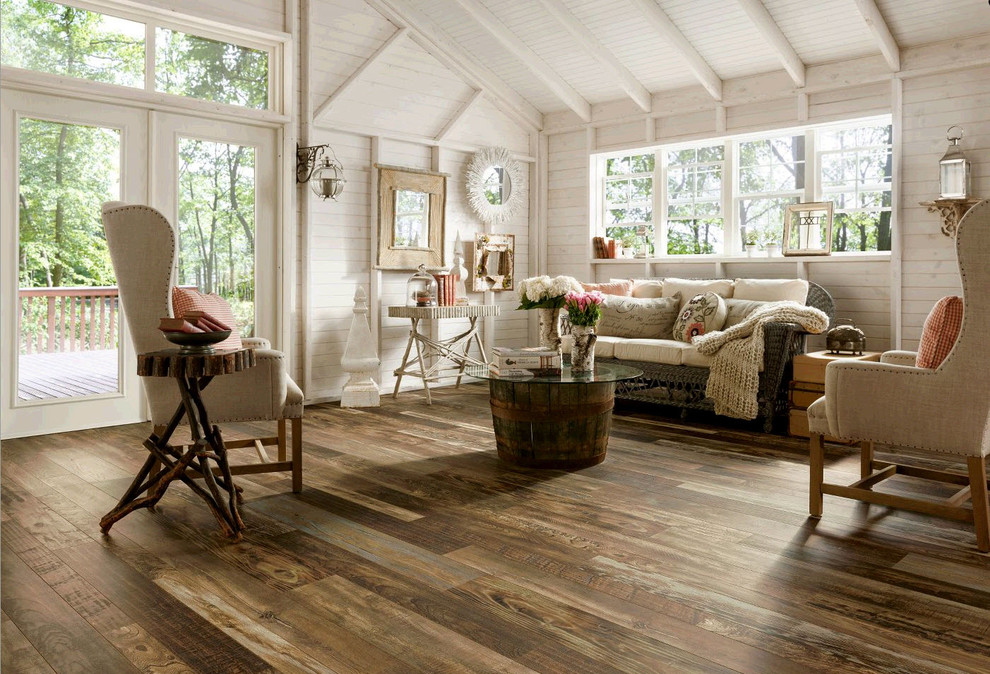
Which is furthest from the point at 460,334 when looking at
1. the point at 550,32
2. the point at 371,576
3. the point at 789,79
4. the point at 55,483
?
the point at 371,576

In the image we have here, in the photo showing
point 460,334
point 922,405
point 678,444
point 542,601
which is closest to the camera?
point 542,601

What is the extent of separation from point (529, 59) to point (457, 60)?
617 mm

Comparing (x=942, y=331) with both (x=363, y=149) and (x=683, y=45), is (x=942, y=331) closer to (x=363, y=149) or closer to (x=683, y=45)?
(x=683, y=45)

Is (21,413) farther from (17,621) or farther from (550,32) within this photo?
(550,32)

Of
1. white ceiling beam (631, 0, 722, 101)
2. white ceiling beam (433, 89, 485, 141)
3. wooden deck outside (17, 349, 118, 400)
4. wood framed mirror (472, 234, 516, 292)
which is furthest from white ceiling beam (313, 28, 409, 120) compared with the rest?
wooden deck outside (17, 349, 118, 400)

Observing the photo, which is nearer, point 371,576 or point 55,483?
point 371,576

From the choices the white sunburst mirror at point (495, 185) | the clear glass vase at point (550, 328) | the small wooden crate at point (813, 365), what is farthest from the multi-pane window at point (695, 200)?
the clear glass vase at point (550, 328)

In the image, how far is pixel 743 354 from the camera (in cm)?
482

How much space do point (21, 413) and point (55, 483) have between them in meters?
1.30

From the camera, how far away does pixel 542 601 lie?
88.6 inches

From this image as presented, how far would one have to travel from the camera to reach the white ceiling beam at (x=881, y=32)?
4.82 m

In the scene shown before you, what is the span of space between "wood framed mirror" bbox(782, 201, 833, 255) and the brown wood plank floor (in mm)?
2357

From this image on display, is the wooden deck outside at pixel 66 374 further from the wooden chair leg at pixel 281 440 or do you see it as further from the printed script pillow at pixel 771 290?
the printed script pillow at pixel 771 290

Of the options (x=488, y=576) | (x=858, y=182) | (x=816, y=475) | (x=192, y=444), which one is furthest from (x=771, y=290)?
(x=192, y=444)
